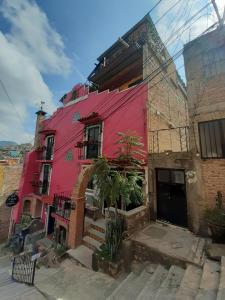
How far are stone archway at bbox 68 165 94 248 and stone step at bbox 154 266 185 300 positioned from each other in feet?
15.5

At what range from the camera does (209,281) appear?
359 centimetres

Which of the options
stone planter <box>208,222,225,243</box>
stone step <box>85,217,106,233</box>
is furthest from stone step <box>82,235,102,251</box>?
stone planter <box>208,222,225,243</box>

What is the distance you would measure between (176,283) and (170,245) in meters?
1.54

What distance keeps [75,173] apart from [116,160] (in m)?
6.17

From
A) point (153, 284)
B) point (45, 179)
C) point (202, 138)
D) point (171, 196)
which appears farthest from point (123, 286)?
point (45, 179)

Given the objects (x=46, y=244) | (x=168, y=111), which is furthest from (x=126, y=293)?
(x=168, y=111)

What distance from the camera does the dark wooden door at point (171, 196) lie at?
7.24 metres

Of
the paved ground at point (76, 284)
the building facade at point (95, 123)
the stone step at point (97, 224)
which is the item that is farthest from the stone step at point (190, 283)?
the stone step at point (97, 224)

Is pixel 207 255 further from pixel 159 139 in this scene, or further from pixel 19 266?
pixel 19 266

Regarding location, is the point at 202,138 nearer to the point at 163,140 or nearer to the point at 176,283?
the point at 163,140

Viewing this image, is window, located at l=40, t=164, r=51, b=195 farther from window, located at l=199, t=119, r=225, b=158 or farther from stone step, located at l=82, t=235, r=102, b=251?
window, located at l=199, t=119, r=225, b=158

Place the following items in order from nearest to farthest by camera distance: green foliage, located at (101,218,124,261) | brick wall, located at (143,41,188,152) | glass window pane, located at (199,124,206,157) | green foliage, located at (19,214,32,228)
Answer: green foliage, located at (101,218,124,261), glass window pane, located at (199,124,206,157), brick wall, located at (143,41,188,152), green foliage, located at (19,214,32,228)

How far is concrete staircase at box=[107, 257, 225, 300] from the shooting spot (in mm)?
3361

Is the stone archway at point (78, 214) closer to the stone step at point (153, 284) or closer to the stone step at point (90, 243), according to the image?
the stone step at point (90, 243)
